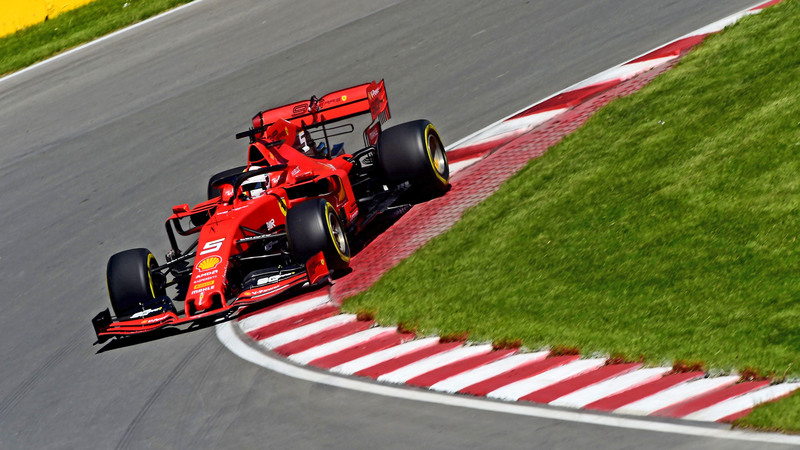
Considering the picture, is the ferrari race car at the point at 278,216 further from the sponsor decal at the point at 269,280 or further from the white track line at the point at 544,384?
the white track line at the point at 544,384

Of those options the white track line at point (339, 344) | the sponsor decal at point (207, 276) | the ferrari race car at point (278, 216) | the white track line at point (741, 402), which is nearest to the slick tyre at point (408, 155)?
the ferrari race car at point (278, 216)

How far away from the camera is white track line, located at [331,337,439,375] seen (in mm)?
8492

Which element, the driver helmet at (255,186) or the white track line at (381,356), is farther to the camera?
the driver helmet at (255,186)

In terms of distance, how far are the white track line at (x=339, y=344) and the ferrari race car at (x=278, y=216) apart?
2.87ft

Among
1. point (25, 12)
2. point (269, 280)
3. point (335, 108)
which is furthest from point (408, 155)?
point (25, 12)

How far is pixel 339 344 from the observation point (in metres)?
9.11

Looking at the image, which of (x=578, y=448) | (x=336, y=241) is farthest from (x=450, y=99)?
(x=578, y=448)

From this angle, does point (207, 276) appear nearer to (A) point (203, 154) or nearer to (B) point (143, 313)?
(B) point (143, 313)

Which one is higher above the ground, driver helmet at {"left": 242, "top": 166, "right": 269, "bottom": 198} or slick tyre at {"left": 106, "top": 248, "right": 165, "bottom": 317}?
driver helmet at {"left": 242, "top": 166, "right": 269, "bottom": 198}

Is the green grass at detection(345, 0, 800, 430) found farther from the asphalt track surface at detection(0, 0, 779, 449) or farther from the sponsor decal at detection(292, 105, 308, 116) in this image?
the sponsor decal at detection(292, 105, 308, 116)

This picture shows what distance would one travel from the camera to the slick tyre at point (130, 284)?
10.4 m

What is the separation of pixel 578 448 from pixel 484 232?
4392 mm

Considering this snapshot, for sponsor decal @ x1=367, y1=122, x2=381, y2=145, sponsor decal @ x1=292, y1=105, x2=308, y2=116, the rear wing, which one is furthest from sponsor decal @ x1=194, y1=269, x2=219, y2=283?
sponsor decal @ x1=367, y1=122, x2=381, y2=145

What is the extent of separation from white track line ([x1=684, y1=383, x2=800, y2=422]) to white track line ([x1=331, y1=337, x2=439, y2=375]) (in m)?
2.74
